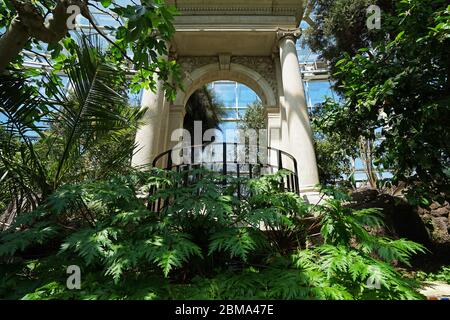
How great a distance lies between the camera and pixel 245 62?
9.00m

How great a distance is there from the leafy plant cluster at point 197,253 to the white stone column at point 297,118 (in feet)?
10.6

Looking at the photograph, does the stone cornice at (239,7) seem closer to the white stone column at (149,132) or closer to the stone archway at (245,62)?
the stone archway at (245,62)

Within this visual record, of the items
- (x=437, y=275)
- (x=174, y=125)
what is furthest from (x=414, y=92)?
(x=174, y=125)

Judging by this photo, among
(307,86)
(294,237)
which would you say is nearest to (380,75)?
(294,237)

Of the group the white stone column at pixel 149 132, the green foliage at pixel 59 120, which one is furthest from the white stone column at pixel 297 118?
the green foliage at pixel 59 120

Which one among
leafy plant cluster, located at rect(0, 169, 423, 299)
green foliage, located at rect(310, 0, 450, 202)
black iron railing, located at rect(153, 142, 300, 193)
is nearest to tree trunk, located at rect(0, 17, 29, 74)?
leafy plant cluster, located at rect(0, 169, 423, 299)

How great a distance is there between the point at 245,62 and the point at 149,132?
4.45m

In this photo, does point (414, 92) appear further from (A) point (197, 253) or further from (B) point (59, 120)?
(B) point (59, 120)

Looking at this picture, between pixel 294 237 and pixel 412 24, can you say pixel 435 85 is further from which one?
pixel 294 237

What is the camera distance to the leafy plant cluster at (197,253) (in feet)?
5.82

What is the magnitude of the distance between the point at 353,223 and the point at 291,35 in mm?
6869
